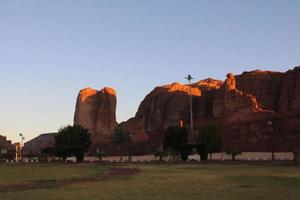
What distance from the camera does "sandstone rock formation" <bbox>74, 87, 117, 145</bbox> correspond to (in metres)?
180

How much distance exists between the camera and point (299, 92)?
15362 centimetres

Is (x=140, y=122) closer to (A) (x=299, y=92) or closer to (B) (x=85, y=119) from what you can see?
(B) (x=85, y=119)

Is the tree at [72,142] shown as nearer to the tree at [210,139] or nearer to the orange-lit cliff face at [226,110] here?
the tree at [210,139]

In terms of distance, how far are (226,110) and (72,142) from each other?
59125 millimetres

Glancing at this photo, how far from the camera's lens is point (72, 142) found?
10738 centimetres

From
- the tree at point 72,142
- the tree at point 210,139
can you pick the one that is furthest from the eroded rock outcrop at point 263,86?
the tree at point 210,139

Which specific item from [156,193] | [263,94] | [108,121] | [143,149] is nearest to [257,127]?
[143,149]

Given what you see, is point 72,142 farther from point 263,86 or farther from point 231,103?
point 263,86

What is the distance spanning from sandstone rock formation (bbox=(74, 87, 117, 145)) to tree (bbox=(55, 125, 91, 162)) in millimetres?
65030

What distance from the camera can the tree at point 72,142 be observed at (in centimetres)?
10288

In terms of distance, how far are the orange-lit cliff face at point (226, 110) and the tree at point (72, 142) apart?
31.1 metres

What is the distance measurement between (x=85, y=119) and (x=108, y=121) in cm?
911

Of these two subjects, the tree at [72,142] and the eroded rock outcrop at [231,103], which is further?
the eroded rock outcrop at [231,103]

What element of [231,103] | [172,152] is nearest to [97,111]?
[231,103]
